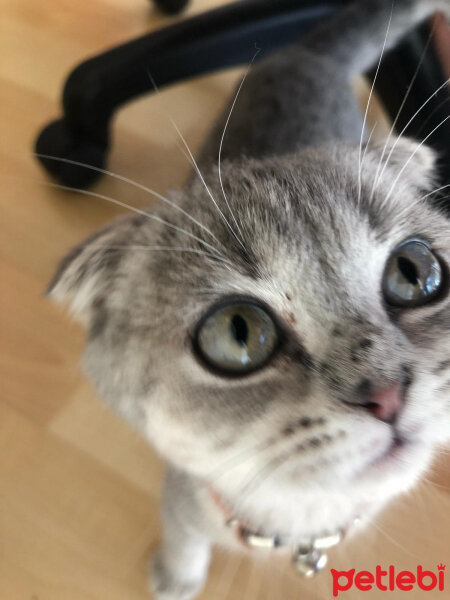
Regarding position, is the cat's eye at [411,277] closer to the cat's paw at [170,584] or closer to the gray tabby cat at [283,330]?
the gray tabby cat at [283,330]

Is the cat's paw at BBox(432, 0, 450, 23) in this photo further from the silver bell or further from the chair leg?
the silver bell

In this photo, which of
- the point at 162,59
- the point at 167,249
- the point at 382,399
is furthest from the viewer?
the point at 162,59

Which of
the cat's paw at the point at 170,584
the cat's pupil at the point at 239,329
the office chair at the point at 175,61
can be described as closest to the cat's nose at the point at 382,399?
the cat's pupil at the point at 239,329

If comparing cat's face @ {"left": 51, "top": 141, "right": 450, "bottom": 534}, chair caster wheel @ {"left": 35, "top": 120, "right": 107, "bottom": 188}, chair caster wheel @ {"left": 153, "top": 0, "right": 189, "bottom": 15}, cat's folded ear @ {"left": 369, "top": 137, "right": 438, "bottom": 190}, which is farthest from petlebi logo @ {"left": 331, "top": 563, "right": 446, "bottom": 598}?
chair caster wheel @ {"left": 153, "top": 0, "right": 189, "bottom": 15}

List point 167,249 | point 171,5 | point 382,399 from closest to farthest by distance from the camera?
point 382,399, point 167,249, point 171,5

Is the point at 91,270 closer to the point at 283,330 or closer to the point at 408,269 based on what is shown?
the point at 283,330

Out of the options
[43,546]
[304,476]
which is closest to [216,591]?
[43,546]

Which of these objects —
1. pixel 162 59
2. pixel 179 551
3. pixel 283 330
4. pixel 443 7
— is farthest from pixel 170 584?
pixel 443 7

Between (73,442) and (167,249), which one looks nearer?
(167,249)
